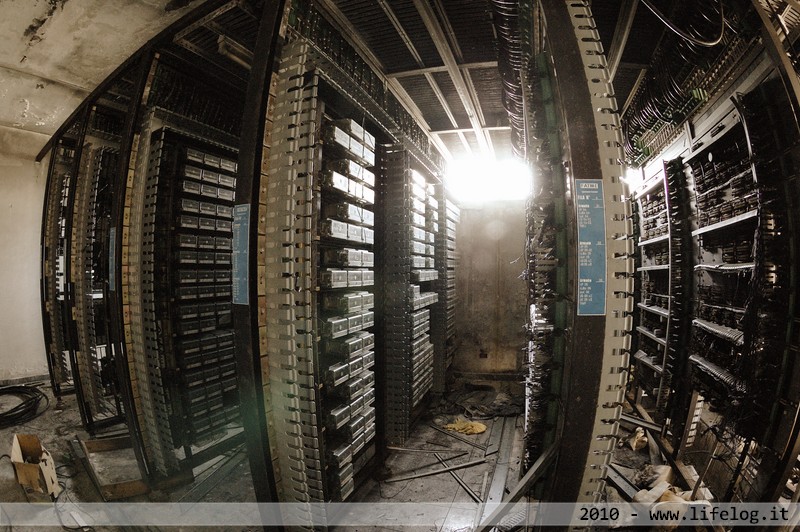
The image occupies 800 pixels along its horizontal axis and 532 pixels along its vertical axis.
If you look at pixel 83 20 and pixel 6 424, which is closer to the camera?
pixel 83 20

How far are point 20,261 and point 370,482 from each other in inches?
260

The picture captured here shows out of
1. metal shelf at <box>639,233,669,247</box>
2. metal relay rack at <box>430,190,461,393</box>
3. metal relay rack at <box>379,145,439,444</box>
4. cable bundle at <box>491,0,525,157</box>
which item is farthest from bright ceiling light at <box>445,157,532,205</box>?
cable bundle at <box>491,0,525,157</box>

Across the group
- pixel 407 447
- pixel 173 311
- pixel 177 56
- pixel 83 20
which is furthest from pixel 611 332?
pixel 83 20

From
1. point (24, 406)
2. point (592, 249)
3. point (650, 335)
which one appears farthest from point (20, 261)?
point (650, 335)

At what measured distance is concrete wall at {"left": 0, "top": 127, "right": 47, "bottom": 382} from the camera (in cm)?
496

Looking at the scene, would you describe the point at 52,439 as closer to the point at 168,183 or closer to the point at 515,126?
the point at 168,183

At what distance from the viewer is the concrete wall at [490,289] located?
5.24 metres

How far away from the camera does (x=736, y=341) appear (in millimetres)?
2328

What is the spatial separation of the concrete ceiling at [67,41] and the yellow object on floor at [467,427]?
4.34 meters

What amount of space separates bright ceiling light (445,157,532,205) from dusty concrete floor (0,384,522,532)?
3.45m

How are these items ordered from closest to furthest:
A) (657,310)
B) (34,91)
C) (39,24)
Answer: (39,24), (34,91), (657,310)

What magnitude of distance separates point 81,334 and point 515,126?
5032 mm

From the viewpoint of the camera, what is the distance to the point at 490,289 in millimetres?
5355

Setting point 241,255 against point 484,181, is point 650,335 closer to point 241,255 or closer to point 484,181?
point 484,181
